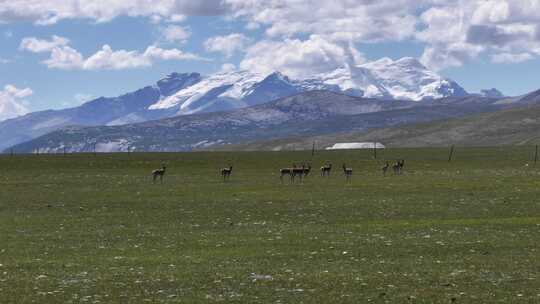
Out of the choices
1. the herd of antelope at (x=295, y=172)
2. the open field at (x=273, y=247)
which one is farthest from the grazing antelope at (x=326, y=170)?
the open field at (x=273, y=247)

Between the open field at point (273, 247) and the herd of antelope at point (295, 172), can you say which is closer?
the open field at point (273, 247)

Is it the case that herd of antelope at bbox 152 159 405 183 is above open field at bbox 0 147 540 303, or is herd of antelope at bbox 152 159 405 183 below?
above

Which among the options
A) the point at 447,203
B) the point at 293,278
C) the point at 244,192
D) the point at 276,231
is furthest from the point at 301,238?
the point at 244,192

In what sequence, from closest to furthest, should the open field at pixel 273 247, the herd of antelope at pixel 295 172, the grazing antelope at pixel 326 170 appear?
1. the open field at pixel 273 247
2. the herd of antelope at pixel 295 172
3. the grazing antelope at pixel 326 170

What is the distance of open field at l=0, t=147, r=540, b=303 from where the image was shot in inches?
786

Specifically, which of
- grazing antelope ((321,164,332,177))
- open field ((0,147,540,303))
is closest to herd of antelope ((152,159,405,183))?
grazing antelope ((321,164,332,177))

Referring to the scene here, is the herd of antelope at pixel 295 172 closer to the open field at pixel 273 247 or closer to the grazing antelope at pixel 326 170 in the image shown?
the grazing antelope at pixel 326 170

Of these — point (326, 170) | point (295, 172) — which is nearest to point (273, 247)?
point (295, 172)

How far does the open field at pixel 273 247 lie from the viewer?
1997cm

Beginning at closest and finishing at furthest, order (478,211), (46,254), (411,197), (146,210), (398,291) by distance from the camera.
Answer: (398,291), (46,254), (478,211), (146,210), (411,197)

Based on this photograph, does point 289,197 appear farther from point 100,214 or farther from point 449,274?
point 449,274

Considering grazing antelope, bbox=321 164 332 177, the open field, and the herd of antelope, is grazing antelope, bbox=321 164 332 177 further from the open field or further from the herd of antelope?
the open field

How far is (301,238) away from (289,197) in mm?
21207

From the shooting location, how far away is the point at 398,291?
775 inches
